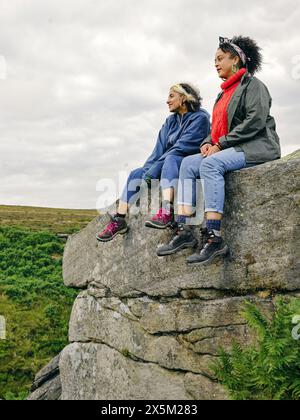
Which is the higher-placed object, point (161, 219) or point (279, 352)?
point (161, 219)

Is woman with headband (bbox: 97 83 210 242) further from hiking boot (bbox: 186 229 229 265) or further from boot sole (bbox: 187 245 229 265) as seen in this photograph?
boot sole (bbox: 187 245 229 265)

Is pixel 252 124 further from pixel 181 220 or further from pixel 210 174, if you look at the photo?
pixel 181 220

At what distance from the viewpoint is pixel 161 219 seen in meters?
6.70

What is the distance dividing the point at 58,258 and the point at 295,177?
17.9 metres

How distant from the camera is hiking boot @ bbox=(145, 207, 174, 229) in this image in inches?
261

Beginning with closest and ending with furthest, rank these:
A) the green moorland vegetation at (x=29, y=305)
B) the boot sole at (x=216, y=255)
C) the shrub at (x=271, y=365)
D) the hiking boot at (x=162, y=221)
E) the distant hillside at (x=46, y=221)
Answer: the shrub at (x=271, y=365) → the boot sole at (x=216, y=255) → the hiking boot at (x=162, y=221) → the green moorland vegetation at (x=29, y=305) → the distant hillside at (x=46, y=221)

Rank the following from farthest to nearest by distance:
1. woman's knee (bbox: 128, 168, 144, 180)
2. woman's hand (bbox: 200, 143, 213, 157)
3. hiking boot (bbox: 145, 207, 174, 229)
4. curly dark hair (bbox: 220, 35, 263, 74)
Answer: woman's knee (bbox: 128, 168, 144, 180) < curly dark hair (bbox: 220, 35, 263, 74) < woman's hand (bbox: 200, 143, 213, 157) < hiking boot (bbox: 145, 207, 174, 229)

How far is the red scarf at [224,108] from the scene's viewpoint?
6660 mm

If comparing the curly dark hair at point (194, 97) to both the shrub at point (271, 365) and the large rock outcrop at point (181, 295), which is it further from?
the shrub at point (271, 365)

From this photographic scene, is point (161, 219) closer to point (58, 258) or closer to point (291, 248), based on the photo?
point (291, 248)

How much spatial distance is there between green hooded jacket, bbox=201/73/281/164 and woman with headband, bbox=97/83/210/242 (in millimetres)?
717

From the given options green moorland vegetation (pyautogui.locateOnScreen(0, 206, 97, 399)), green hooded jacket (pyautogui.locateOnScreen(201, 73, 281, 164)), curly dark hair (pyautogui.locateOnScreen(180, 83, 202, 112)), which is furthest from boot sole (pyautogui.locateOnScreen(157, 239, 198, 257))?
green moorland vegetation (pyautogui.locateOnScreen(0, 206, 97, 399))

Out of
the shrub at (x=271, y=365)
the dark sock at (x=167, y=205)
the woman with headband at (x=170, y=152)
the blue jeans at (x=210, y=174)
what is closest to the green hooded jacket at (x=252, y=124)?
the blue jeans at (x=210, y=174)
